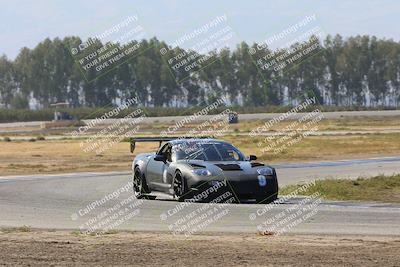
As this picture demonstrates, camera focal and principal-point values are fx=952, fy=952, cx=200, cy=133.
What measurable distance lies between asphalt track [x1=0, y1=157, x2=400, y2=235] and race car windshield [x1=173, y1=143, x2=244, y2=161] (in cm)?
105

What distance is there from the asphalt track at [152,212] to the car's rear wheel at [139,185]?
0.33 m

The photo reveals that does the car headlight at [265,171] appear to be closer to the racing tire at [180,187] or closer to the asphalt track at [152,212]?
the asphalt track at [152,212]

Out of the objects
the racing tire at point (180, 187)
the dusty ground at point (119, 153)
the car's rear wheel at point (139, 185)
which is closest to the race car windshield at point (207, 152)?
the racing tire at point (180, 187)

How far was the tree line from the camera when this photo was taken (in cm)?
13500

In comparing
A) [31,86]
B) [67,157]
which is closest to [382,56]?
[31,86]

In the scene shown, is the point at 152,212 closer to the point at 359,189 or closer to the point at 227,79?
the point at 359,189

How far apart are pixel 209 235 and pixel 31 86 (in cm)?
12993

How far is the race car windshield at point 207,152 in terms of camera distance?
20.2 metres

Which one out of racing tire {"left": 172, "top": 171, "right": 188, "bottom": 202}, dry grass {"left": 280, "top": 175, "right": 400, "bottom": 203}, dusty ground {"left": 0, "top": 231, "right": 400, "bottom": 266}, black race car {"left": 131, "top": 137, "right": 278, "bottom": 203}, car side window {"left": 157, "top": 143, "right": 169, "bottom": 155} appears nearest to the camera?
dusty ground {"left": 0, "top": 231, "right": 400, "bottom": 266}

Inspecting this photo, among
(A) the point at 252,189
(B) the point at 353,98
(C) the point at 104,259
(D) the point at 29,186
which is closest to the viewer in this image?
(C) the point at 104,259

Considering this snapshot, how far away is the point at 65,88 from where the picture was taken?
141 m

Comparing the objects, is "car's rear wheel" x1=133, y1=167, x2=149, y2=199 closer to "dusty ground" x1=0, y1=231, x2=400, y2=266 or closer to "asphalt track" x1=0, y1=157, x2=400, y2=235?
"asphalt track" x1=0, y1=157, x2=400, y2=235

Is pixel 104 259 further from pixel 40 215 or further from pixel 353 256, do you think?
pixel 40 215

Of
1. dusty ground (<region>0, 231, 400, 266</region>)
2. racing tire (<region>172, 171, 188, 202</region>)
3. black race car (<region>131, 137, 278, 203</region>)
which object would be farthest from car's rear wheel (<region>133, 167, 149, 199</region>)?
dusty ground (<region>0, 231, 400, 266</region>)
